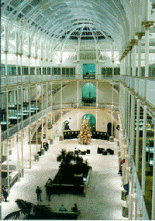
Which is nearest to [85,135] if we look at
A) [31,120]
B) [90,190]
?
[31,120]

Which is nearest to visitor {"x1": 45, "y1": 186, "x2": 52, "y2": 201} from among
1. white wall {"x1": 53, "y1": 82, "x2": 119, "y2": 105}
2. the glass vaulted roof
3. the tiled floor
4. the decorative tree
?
the tiled floor

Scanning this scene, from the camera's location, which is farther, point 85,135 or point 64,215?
point 85,135

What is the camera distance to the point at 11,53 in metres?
26.4

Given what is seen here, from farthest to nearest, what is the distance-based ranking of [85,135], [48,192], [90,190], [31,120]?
[85,135], [31,120], [90,190], [48,192]

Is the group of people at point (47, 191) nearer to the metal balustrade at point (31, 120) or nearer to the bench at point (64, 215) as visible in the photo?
the bench at point (64, 215)

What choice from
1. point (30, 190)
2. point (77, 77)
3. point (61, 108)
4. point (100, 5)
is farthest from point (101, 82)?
point (30, 190)

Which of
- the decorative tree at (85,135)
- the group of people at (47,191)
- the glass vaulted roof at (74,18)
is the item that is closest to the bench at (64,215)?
the group of people at (47,191)

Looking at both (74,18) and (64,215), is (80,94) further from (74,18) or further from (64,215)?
(64,215)

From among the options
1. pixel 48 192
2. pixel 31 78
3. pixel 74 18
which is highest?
pixel 74 18

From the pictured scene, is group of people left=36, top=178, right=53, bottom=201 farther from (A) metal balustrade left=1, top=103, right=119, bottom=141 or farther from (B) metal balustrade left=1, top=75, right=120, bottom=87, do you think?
(B) metal balustrade left=1, top=75, right=120, bottom=87

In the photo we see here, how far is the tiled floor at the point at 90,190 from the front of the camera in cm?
1794

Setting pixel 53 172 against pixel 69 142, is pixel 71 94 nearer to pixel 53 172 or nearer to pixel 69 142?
pixel 69 142

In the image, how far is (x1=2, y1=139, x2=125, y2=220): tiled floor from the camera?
17938 mm

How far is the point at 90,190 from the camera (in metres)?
21.5
